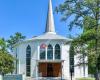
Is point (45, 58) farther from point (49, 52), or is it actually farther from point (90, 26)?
point (90, 26)

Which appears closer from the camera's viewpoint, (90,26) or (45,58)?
(90,26)

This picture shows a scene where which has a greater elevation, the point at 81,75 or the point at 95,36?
the point at 95,36

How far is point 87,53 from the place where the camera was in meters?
33.7

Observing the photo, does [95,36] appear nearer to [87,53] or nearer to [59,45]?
[87,53]

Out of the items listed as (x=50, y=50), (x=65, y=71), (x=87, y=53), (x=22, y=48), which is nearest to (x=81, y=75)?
(x=65, y=71)

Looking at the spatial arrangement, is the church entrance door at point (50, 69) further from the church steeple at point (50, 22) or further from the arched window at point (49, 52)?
the church steeple at point (50, 22)

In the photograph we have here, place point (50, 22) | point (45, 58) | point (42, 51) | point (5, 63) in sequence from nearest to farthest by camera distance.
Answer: point (5, 63)
point (45, 58)
point (42, 51)
point (50, 22)

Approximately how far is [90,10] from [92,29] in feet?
6.65

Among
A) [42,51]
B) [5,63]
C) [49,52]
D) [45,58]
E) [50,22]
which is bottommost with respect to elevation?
[5,63]

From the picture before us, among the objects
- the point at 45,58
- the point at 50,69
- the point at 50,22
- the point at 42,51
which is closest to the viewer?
the point at 45,58

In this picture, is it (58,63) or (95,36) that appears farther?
(58,63)

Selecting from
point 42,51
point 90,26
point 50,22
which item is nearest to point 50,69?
point 42,51

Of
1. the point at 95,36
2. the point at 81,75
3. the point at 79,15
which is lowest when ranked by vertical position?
the point at 81,75

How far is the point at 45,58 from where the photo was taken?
6494cm
